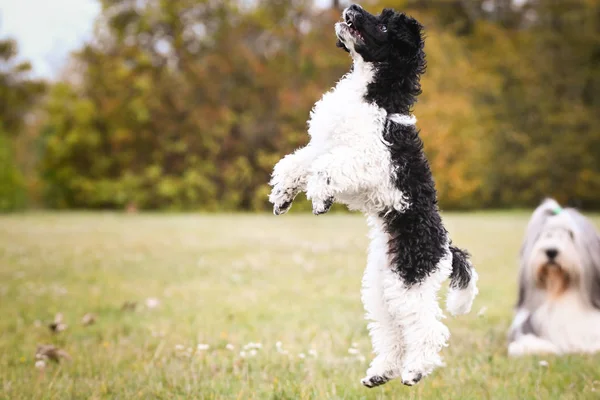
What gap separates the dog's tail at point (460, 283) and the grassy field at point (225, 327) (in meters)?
0.92

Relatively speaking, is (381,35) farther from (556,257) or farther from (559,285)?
(559,285)

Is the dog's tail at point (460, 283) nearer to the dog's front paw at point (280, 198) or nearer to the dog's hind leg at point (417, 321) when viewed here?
the dog's hind leg at point (417, 321)

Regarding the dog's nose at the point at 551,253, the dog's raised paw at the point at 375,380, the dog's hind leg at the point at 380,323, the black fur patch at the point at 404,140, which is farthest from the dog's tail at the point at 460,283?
the dog's nose at the point at 551,253

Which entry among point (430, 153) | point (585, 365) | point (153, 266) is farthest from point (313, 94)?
point (585, 365)

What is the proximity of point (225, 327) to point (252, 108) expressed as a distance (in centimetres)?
1768

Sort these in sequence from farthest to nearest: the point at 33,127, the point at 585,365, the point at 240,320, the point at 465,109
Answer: the point at 33,127 < the point at 465,109 < the point at 240,320 < the point at 585,365

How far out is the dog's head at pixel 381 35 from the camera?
2162mm

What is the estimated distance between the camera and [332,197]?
207cm

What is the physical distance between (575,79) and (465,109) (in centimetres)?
463

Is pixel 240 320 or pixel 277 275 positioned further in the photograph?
pixel 277 275

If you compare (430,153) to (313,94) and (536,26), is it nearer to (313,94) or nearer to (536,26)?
(313,94)

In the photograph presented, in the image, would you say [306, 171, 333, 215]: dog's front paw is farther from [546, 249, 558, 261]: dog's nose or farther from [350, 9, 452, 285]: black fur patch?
[546, 249, 558, 261]: dog's nose

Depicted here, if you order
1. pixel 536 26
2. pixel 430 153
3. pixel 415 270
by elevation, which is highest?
pixel 536 26

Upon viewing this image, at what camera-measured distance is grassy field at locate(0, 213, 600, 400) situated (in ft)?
11.9
